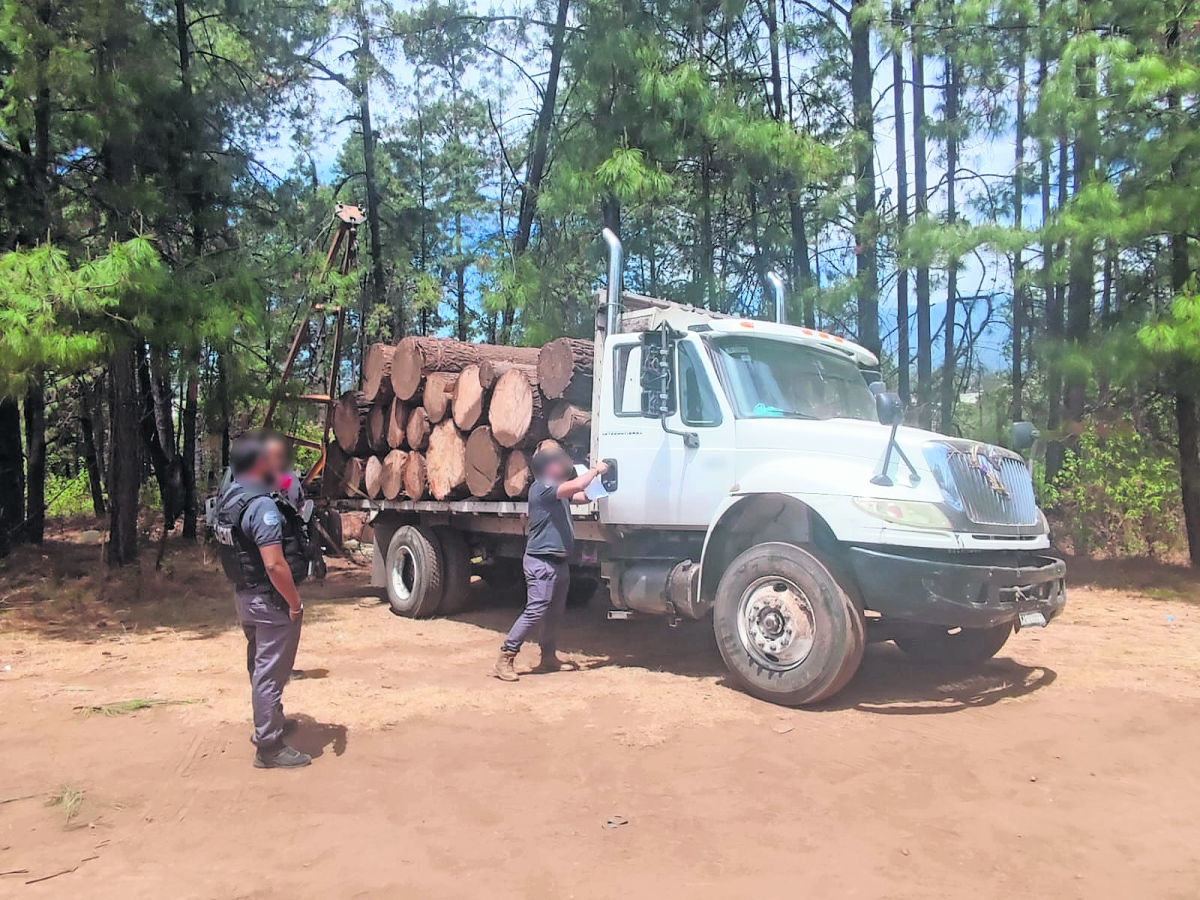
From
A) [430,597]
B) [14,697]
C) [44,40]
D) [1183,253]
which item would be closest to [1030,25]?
[1183,253]

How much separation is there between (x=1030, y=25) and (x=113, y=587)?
40.6ft

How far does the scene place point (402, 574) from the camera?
9.79 metres

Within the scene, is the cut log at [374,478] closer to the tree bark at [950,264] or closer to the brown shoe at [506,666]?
the brown shoe at [506,666]

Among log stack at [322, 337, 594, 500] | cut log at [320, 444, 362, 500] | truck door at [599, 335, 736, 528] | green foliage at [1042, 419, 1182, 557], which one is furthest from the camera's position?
green foliage at [1042, 419, 1182, 557]

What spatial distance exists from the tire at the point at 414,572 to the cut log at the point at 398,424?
91cm

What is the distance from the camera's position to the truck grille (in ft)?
19.1

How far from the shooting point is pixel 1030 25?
10.5 m

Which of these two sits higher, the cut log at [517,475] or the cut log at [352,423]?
the cut log at [352,423]

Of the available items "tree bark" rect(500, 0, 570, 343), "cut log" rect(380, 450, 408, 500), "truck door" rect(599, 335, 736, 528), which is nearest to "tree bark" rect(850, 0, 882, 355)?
"tree bark" rect(500, 0, 570, 343)

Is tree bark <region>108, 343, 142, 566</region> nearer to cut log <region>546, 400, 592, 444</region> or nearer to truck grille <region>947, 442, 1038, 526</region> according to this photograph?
cut log <region>546, 400, 592, 444</region>

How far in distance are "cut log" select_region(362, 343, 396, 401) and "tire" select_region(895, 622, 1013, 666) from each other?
19.0 feet

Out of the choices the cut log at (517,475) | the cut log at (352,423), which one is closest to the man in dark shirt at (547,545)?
the cut log at (517,475)

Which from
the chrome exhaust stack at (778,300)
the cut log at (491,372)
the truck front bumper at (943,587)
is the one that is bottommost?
the truck front bumper at (943,587)

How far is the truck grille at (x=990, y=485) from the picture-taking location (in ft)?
19.1
